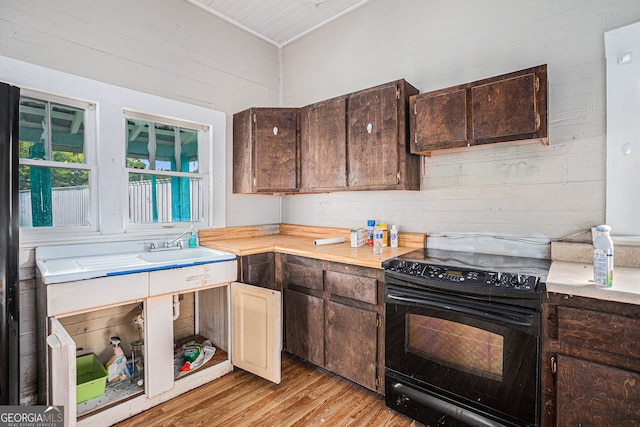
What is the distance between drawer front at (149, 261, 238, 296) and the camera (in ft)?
6.84

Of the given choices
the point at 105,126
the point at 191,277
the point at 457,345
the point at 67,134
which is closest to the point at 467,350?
the point at 457,345

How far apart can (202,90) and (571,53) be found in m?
2.81

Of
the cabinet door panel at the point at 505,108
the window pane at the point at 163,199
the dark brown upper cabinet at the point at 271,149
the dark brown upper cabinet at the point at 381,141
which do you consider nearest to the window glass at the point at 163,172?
the window pane at the point at 163,199

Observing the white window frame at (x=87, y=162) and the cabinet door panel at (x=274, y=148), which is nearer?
the white window frame at (x=87, y=162)

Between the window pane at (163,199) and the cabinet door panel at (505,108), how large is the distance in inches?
93.8

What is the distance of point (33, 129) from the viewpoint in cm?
219

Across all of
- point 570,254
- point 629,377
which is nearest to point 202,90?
point 570,254

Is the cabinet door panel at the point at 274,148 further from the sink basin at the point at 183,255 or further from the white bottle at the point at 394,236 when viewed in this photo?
the white bottle at the point at 394,236

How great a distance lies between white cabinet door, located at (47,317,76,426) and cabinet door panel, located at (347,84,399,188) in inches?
78.6

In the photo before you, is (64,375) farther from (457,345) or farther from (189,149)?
(189,149)

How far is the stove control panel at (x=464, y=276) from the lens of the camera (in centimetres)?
156

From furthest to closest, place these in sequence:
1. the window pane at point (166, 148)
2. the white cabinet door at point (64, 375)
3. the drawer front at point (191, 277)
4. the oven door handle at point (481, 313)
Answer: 1. the window pane at point (166, 148)
2. the drawer front at point (191, 277)
3. the oven door handle at point (481, 313)
4. the white cabinet door at point (64, 375)

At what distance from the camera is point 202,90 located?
2.99 metres

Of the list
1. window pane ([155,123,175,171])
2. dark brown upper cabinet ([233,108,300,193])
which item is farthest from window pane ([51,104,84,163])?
dark brown upper cabinet ([233,108,300,193])
